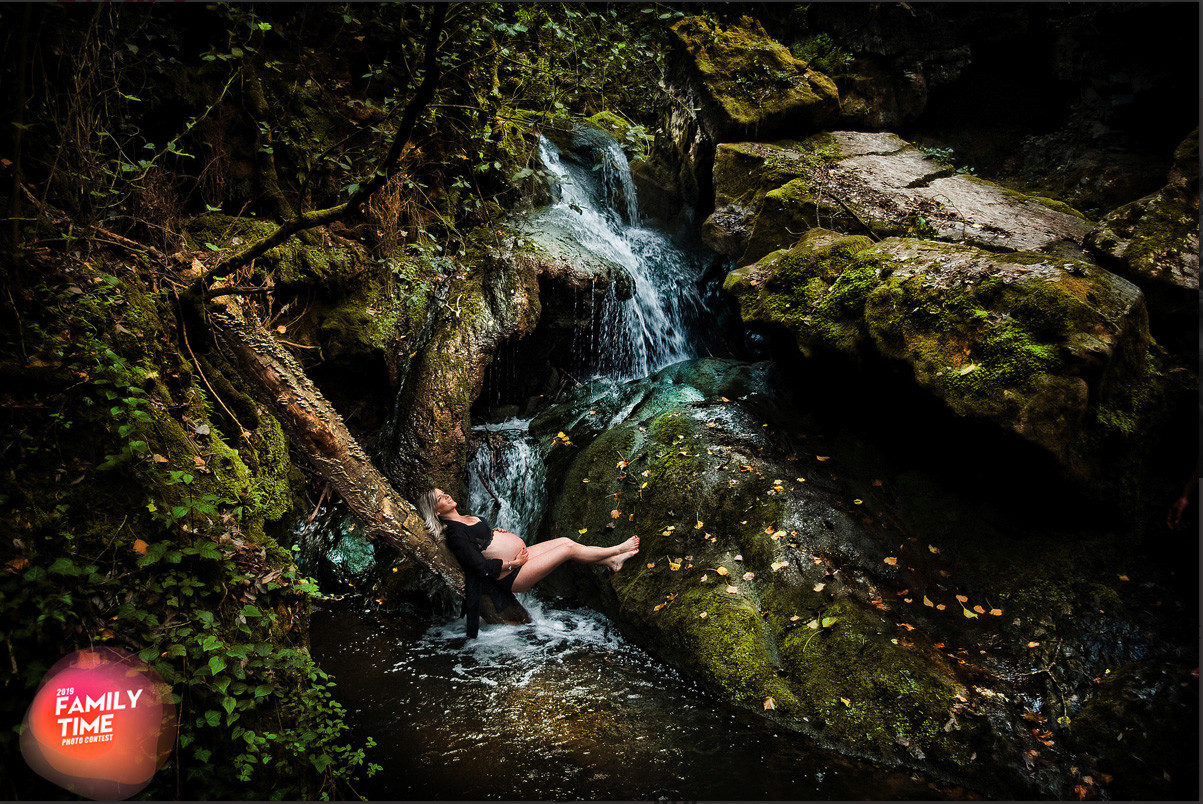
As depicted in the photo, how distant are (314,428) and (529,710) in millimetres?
2974

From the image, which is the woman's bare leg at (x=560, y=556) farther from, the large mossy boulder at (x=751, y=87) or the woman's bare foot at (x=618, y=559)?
the large mossy boulder at (x=751, y=87)

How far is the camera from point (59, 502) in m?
2.68

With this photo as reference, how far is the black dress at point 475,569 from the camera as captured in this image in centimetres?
498

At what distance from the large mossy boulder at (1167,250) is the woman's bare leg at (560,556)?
5.83 meters

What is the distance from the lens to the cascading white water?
8.60 metres

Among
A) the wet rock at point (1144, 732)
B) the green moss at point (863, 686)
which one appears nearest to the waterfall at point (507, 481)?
the green moss at point (863, 686)

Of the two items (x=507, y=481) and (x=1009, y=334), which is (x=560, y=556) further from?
(x=1009, y=334)

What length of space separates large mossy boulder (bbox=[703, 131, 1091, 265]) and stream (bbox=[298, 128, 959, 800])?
12.2ft

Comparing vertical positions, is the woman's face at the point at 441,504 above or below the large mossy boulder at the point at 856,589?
above

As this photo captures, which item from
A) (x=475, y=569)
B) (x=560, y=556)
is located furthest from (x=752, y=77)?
(x=475, y=569)

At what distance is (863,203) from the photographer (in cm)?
738

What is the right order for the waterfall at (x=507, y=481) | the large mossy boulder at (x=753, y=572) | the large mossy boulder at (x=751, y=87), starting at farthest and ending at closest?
the large mossy boulder at (x=751, y=87) → the waterfall at (x=507, y=481) → the large mossy boulder at (x=753, y=572)

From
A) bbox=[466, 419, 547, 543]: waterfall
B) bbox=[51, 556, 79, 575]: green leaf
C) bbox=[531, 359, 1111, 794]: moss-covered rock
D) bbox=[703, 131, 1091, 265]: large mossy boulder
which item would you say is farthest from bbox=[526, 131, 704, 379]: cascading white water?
bbox=[51, 556, 79, 575]: green leaf

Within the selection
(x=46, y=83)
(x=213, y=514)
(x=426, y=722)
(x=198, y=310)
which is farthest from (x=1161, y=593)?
(x=46, y=83)
